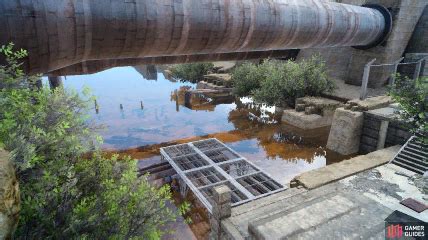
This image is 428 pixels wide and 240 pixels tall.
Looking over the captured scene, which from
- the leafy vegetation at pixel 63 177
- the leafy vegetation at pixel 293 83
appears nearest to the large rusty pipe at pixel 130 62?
the leafy vegetation at pixel 293 83

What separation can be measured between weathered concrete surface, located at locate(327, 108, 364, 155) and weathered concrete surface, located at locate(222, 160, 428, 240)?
3.64 m

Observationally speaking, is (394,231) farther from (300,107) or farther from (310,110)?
(300,107)

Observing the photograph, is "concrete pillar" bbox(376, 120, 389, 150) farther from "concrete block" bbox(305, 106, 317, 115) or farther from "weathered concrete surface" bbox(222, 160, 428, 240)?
"concrete block" bbox(305, 106, 317, 115)

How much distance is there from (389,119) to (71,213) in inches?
481

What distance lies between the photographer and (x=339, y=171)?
28.4 ft

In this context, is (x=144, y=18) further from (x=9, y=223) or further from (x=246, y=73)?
(x=246, y=73)

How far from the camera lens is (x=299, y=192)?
7746mm

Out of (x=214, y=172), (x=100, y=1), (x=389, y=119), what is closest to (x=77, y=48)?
(x=100, y=1)

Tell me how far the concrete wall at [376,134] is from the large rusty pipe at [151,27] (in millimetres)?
4464

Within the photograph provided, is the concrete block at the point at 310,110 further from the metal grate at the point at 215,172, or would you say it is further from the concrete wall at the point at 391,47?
the metal grate at the point at 215,172

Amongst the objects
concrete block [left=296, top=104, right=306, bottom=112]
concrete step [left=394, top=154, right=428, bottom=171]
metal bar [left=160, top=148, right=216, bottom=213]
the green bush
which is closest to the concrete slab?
concrete step [left=394, top=154, right=428, bottom=171]

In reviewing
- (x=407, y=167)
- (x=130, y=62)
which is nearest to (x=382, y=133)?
(x=407, y=167)

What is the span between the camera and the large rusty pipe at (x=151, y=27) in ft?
17.3

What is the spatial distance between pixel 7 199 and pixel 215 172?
8.21 m
